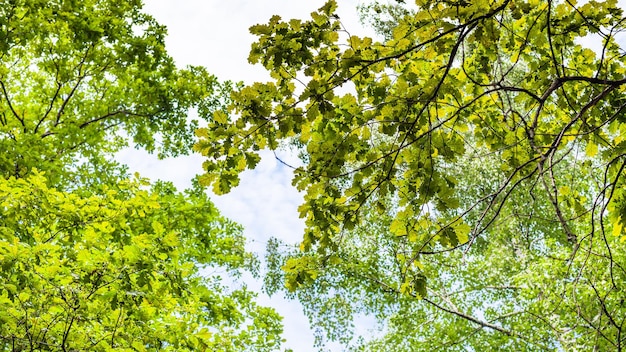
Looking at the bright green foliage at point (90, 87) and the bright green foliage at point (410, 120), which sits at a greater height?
the bright green foliage at point (90, 87)

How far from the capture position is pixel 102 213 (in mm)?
5871

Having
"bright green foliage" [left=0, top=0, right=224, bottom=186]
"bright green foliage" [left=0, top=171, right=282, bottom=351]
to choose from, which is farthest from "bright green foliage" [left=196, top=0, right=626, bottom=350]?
"bright green foliage" [left=0, top=0, right=224, bottom=186]

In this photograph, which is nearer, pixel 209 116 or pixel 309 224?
pixel 309 224

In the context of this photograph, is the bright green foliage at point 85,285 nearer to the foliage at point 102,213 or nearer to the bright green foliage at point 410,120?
the foliage at point 102,213

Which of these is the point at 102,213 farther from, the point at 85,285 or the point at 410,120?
the point at 410,120

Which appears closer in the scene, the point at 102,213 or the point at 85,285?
the point at 85,285

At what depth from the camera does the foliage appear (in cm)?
442

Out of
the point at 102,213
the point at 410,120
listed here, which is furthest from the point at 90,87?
the point at 410,120

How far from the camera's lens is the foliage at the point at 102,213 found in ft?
14.5

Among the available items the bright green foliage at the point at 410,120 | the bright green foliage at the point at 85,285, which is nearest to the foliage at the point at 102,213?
the bright green foliage at the point at 85,285

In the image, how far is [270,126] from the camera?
2.97 m

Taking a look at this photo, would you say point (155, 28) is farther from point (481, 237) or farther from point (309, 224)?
point (481, 237)

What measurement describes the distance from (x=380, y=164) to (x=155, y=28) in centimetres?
706

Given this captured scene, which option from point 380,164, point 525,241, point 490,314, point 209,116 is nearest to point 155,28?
point 209,116
